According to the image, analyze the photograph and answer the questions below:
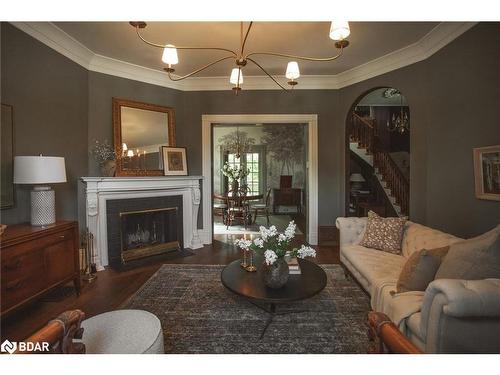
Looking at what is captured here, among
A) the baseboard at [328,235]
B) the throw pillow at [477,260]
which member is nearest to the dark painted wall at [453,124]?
the throw pillow at [477,260]

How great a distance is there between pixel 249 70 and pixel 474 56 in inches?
111

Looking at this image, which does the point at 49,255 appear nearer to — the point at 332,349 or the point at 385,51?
the point at 332,349

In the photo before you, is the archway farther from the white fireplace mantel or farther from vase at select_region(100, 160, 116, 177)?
vase at select_region(100, 160, 116, 177)

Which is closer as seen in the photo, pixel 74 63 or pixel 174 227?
pixel 74 63

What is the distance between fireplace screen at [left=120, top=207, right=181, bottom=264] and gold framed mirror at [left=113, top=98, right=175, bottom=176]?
0.67 meters

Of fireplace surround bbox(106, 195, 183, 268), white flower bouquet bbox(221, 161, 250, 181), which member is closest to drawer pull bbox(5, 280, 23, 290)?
fireplace surround bbox(106, 195, 183, 268)

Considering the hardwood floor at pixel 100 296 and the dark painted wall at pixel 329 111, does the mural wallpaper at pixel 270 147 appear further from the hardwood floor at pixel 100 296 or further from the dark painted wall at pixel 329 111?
the hardwood floor at pixel 100 296

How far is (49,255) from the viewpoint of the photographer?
244 centimetres

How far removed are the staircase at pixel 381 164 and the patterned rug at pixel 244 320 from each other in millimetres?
3605

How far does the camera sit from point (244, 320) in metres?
2.25

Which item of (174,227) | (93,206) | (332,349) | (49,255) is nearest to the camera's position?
(332,349)

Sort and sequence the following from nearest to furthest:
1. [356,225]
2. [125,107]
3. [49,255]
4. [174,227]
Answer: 1. [49,255]
2. [356,225]
3. [125,107]
4. [174,227]

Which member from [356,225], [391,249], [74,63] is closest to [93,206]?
[74,63]

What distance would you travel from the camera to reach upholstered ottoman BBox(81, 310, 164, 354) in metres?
1.32
